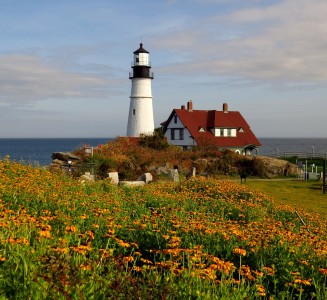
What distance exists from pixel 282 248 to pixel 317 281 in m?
1.21

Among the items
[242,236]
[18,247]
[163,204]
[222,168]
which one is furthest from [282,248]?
[222,168]

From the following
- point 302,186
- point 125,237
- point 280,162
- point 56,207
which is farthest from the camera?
point 280,162

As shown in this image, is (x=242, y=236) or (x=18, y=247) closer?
(x=18, y=247)

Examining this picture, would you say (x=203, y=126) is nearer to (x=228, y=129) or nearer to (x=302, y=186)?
(x=228, y=129)

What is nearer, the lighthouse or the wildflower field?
the wildflower field

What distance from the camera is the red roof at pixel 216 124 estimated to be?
181 feet

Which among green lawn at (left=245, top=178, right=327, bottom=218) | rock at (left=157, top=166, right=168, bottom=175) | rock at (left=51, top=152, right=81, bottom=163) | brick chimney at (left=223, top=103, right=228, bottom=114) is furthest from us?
brick chimney at (left=223, top=103, right=228, bottom=114)

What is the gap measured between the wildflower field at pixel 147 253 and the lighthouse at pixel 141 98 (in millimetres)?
40943

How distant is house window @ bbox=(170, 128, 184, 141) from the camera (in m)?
56.6

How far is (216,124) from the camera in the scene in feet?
184

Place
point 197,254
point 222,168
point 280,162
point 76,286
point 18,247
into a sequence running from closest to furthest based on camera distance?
point 76,286
point 18,247
point 197,254
point 222,168
point 280,162

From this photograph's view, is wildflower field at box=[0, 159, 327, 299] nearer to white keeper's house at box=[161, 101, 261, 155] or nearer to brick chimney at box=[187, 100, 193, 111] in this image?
white keeper's house at box=[161, 101, 261, 155]

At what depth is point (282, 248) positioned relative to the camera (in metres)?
7.41

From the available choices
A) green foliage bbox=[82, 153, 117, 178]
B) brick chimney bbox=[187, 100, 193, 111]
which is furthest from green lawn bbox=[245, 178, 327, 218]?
brick chimney bbox=[187, 100, 193, 111]
